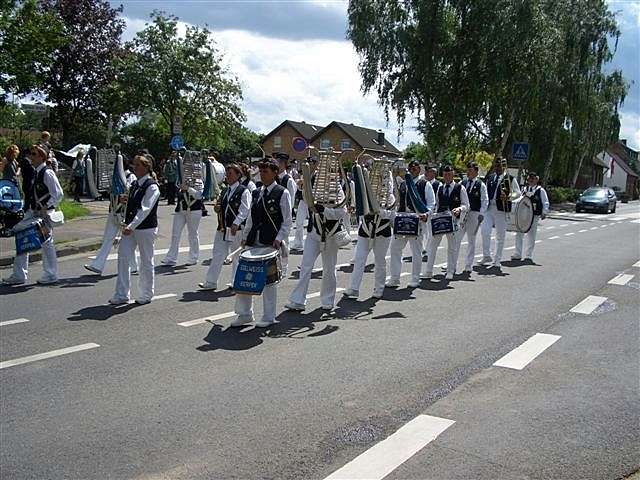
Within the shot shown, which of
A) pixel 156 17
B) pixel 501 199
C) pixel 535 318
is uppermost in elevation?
pixel 156 17

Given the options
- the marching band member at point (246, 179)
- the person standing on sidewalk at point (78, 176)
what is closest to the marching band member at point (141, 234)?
the marching band member at point (246, 179)

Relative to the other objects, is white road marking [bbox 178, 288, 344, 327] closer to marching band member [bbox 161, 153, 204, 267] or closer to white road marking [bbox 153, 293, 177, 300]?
white road marking [bbox 153, 293, 177, 300]

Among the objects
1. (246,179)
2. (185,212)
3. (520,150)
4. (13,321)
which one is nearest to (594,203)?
(520,150)

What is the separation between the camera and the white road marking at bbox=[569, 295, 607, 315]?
10.2 metres

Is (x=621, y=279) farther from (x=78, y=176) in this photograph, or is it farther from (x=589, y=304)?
(x=78, y=176)

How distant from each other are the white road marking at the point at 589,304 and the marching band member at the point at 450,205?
2477mm

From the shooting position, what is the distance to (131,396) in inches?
227

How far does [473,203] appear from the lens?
13766mm

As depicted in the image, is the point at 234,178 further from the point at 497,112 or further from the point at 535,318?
the point at 497,112

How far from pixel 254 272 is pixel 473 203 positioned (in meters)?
7.15

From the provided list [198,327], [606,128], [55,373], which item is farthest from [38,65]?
[606,128]

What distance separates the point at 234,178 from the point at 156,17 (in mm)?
27556

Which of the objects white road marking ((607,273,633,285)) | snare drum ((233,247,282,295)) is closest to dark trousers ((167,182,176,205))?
white road marking ((607,273,633,285))

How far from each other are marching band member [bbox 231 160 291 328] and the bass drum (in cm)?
846
